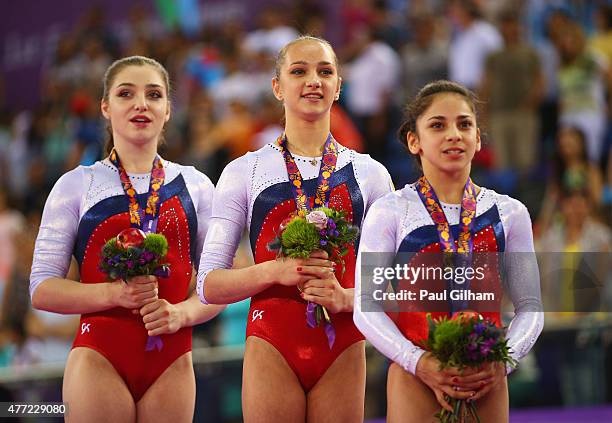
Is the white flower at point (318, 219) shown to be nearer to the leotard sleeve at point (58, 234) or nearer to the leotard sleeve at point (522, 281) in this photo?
the leotard sleeve at point (522, 281)

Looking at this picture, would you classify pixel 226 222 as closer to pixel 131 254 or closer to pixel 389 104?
pixel 131 254

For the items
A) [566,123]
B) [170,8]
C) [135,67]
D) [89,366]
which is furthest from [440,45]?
[89,366]

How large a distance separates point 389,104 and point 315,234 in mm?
5971

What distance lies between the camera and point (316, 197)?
3.96 meters

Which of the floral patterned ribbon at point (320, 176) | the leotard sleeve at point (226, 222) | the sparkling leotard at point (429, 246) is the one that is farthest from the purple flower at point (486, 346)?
the leotard sleeve at point (226, 222)

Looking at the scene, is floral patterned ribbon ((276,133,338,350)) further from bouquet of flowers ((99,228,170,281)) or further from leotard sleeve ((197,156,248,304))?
bouquet of flowers ((99,228,170,281))

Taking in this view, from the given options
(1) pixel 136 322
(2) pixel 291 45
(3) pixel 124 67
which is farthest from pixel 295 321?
(3) pixel 124 67

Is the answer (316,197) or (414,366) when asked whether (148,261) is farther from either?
(414,366)

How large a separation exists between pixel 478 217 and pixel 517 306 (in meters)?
0.35

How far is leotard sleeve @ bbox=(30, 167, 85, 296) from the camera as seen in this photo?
414 centimetres

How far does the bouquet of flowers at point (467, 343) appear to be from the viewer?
3436mm

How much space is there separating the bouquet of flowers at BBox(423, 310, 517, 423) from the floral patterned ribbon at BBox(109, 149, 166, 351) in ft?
3.82

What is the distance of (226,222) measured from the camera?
13.1 ft

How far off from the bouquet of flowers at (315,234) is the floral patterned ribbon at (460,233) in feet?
0.94
